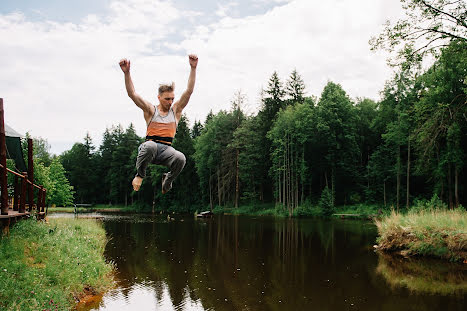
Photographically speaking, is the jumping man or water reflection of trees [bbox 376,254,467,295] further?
water reflection of trees [bbox 376,254,467,295]

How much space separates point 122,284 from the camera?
1309 cm

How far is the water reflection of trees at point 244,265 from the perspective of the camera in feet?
39.6

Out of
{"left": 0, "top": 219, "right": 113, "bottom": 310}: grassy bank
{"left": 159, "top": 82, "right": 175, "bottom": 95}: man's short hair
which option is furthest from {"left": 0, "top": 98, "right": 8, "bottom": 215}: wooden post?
{"left": 159, "top": 82, "right": 175, "bottom": 95}: man's short hair

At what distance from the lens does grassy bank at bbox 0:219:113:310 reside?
26.2ft

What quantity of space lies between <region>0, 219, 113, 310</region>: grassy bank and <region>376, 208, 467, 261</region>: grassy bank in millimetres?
13104

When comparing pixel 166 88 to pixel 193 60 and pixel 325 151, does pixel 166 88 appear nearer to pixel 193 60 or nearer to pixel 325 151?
pixel 193 60

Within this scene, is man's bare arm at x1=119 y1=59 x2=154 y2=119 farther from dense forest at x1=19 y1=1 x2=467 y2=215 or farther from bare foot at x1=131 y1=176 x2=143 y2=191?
dense forest at x1=19 y1=1 x2=467 y2=215

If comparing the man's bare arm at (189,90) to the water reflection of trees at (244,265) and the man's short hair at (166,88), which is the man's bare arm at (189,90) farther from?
the water reflection of trees at (244,265)

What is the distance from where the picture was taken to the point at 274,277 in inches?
569

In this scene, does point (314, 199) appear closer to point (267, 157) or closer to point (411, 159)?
point (267, 157)

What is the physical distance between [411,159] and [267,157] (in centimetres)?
1673

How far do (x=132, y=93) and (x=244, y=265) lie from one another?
570 inches

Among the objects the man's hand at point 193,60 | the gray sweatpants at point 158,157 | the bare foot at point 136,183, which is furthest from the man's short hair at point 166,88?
the bare foot at point 136,183

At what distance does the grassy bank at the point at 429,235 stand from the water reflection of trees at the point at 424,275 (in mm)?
503
